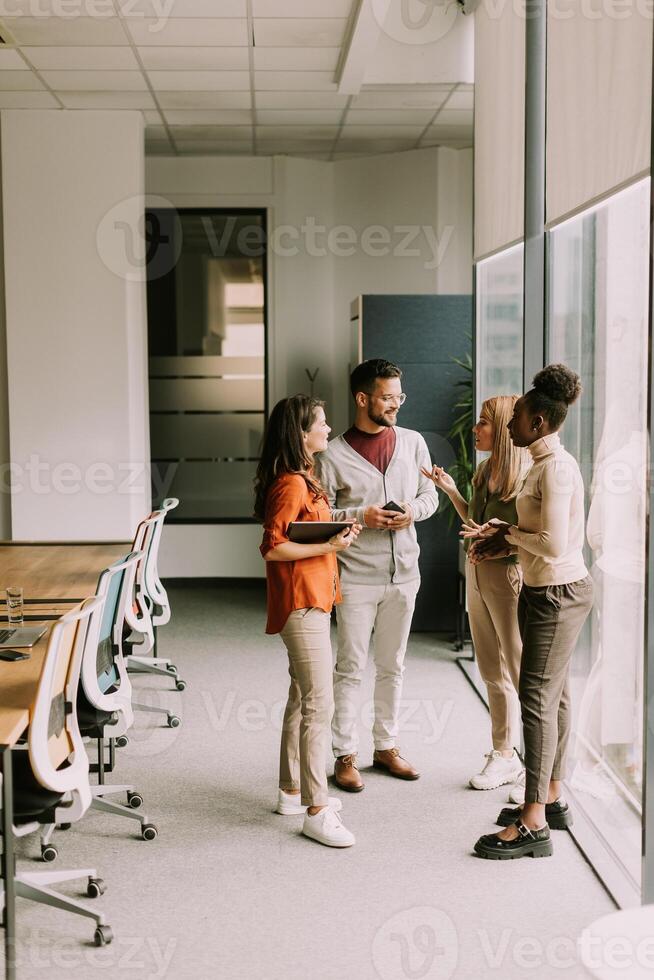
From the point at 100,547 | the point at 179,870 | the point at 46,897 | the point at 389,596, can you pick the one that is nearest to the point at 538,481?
the point at 389,596

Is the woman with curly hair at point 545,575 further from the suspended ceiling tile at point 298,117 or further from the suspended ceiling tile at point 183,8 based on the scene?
the suspended ceiling tile at point 298,117

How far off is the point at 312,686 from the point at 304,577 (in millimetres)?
394

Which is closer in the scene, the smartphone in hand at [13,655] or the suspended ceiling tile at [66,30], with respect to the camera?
the smartphone in hand at [13,655]

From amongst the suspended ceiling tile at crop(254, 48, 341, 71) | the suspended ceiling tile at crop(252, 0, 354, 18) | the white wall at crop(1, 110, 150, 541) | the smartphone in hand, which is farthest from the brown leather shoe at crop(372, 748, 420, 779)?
the suspended ceiling tile at crop(254, 48, 341, 71)

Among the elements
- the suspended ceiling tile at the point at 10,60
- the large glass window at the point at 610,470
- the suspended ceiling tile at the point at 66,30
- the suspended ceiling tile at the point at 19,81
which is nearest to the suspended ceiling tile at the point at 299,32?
the suspended ceiling tile at the point at 66,30

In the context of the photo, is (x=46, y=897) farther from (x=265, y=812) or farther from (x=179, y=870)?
(x=265, y=812)

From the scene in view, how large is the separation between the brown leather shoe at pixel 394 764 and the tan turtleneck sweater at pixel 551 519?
126 cm

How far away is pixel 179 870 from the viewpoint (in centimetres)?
341

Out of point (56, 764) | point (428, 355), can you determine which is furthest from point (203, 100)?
point (56, 764)

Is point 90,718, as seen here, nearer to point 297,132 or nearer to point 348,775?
point 348,775

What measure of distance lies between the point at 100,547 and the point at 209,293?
11.5 ft

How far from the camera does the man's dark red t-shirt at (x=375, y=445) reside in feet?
13.5

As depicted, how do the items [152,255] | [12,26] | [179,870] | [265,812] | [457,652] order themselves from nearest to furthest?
[179,870] → [265,812] → [12,26] → [457,652] → [152,255]

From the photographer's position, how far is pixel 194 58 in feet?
19.2
